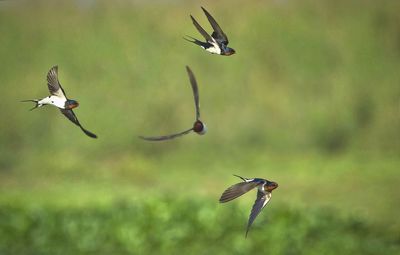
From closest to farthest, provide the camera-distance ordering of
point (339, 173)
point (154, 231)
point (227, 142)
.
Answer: point (154, 231), point (339, 173), point (227, 142)

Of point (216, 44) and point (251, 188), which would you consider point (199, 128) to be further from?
point (216, 44)

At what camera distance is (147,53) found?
32.0ft

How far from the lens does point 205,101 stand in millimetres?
9453

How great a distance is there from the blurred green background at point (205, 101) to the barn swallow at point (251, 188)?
6206mm

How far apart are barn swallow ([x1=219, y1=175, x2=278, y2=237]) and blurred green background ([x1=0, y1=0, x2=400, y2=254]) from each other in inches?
244

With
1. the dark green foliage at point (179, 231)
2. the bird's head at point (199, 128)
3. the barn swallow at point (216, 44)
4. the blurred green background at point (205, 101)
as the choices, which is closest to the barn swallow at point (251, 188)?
the bird's head at point (199, 128)

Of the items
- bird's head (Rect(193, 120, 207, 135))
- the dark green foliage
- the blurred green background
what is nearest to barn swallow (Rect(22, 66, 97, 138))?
bird's head (Rect(193, 120, 207, 135))

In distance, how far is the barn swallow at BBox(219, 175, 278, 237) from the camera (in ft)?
4.90

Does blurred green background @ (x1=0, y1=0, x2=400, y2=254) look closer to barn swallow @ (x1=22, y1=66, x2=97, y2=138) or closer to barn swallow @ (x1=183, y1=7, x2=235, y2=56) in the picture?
barn swallow @ (x1=183, y1=7, x2=235, y2=56)

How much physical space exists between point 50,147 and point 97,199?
152cm

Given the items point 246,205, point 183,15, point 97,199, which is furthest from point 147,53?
point 246,205

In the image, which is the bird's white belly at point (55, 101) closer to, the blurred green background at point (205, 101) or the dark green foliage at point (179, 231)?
the dark green foliage at point (179, 231)

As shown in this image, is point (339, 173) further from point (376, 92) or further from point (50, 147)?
point (50, 147)

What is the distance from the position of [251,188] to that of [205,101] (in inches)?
310
